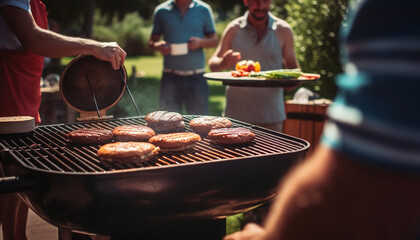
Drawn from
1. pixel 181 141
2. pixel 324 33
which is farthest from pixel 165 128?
pixel 324 33

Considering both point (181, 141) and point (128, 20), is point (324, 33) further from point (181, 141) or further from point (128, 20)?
point (128, 20)

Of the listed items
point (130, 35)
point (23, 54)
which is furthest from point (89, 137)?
point (130, 35)

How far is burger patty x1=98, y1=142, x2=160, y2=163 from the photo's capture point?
2654 mm

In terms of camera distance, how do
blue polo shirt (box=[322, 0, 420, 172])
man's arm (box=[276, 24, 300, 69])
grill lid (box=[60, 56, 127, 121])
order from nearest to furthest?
blue polo shirt (box=[322, 0, 420, 172]), grill lid (box=[60, 56, 127, 121]), man's arm (box=[276, 24, 300, 69])

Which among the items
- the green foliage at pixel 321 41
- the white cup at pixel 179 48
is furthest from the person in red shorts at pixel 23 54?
the green foliage at pixel 321 41

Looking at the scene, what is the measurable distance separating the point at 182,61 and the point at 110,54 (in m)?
3.63

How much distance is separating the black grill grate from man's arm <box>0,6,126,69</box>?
25.7 inches

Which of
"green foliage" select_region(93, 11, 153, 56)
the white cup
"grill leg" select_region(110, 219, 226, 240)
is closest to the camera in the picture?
"grill leg" select_region(110, 219, 226, 240)

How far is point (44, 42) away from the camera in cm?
348

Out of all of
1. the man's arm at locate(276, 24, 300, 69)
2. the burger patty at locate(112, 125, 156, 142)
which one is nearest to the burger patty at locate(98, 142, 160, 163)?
the burger patty at locate(112, 125, 156, 142)

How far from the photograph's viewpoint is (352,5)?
1033mm

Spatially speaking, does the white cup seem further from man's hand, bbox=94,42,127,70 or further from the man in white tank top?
man's hand, bbox=94,42,127,70

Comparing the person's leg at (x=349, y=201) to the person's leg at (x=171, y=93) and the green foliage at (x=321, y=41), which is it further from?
the green foliage at (x=321, y=41)

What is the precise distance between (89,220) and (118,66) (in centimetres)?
Result: 165
